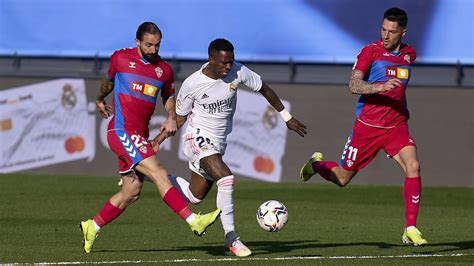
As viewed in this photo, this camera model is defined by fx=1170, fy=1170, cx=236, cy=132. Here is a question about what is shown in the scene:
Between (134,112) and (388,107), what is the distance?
2.82 metres

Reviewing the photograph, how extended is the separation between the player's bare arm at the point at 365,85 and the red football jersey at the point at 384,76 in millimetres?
137

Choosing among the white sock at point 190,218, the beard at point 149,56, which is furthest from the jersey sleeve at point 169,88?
the white sock at point 190,218

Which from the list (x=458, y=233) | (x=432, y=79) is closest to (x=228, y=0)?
(x=432, y=79)

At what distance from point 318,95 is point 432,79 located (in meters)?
2.26

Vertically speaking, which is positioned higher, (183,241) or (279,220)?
(279,220)

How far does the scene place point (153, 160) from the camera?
11508 millimetres

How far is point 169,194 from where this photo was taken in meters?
11.4

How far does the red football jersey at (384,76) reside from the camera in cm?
1248

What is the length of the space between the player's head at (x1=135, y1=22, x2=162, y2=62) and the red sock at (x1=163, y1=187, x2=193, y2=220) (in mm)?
1413

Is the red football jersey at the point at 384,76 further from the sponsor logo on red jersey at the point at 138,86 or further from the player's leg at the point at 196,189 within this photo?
the sponsor logo on red jersey at the point at 138,86

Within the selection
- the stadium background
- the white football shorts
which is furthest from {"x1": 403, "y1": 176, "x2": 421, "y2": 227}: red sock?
the stadium background

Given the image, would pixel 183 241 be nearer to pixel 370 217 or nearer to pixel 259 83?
pixel 259 83

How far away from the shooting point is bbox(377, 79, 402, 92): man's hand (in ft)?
37.9

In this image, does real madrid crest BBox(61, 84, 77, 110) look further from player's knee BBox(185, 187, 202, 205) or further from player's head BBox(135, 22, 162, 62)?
player's head BBox(135, 22, 162, 62)
